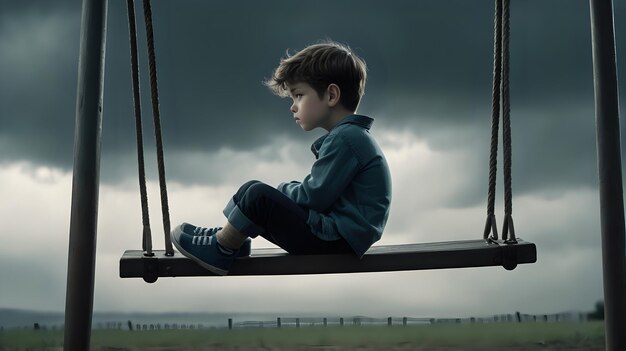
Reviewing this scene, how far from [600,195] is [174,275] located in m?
1.50

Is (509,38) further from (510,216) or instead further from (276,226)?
(276,226)

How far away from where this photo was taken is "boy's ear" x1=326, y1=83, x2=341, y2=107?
2.45 meters

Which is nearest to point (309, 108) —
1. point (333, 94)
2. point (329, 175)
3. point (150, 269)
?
point (333, 94)

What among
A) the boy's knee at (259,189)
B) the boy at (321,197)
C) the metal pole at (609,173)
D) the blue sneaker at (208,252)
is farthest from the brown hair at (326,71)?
the metal pole at (609,173)

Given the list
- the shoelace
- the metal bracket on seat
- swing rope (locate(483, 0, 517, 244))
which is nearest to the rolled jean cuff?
the shoelace

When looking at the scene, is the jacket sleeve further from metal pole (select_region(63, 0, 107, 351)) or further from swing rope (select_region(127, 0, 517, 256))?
metal pole (select_region(63, 0, 107, 351))

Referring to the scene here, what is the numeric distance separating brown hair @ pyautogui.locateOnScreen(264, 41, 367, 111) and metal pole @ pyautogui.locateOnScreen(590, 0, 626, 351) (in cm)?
91

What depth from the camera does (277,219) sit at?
234cm

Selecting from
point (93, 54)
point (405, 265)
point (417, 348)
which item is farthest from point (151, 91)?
point (417, 348)

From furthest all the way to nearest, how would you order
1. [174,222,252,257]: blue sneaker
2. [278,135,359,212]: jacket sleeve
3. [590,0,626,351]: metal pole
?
[590,0,626,351]: metal pole
[174,222,252,257]: blue sneaker
[278,135,359,212]: jacket sleeve

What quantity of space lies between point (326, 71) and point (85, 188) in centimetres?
85

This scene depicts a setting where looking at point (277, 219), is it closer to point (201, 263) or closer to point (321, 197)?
point (321, 197)

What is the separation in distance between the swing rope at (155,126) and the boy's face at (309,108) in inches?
16.7

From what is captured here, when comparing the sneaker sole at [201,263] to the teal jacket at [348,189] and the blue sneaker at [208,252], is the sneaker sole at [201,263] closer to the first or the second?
the blue sneaker at [208,252]
